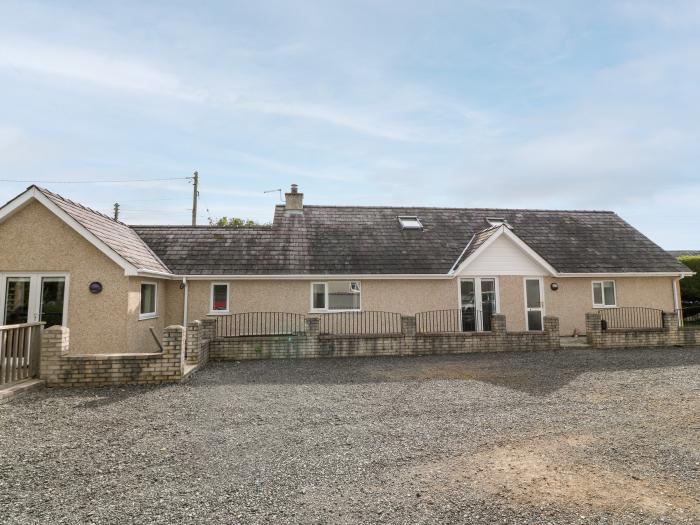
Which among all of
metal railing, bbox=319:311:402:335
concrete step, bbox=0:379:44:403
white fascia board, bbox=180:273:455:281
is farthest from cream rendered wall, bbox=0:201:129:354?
metal railing, bbox=319:311:402:335

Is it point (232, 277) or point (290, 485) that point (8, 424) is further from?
point (232, 277)

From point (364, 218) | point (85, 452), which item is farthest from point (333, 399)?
point (364, 218)

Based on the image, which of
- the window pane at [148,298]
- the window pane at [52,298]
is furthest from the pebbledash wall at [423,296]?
the window pane at [52,298]

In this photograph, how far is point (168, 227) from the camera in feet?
59.8

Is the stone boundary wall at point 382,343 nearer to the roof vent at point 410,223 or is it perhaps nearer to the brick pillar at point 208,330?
the brick pillar at point 208,330

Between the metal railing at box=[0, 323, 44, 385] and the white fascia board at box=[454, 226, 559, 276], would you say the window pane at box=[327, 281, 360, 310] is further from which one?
the metal railing at box=[0, 323, 44, 385]

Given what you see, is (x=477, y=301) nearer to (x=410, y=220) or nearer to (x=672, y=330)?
(x=410, y=220)

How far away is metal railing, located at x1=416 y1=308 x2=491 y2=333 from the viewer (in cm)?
1614

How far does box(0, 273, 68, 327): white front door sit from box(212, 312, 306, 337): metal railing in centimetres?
480

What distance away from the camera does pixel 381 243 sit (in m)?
18.1

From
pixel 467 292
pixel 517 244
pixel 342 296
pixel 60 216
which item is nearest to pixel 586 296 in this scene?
pixel 517 244

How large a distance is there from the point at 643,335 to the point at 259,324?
13252mm

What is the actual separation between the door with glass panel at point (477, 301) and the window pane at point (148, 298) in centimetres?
1112

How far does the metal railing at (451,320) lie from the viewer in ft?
53.0
